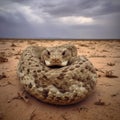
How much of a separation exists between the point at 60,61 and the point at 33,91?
104cm

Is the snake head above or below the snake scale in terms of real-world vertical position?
above

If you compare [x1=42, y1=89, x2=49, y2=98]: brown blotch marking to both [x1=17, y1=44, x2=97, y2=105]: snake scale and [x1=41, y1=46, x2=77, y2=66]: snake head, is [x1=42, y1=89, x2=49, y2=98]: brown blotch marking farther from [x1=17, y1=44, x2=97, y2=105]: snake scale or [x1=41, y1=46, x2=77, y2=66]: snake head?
[x1=41, y1=46, x2=77, y2=66]: snake head

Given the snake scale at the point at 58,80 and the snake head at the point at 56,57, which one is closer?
the snake scale at the point at 58,80

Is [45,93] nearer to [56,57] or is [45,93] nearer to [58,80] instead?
[58,80]

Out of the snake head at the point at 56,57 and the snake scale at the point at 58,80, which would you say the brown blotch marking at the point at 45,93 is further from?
the snake head at the point at 56,57

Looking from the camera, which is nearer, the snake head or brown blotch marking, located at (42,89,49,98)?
brown blotch marking, located at (42,89,49,98)

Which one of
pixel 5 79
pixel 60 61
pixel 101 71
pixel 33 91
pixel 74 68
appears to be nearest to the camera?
pixel 33 91

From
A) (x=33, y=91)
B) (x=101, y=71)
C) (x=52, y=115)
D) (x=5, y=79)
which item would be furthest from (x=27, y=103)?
(x=101, y=71)

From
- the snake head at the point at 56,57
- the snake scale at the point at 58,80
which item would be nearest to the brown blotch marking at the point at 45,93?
the snake scale at the point at 58,80

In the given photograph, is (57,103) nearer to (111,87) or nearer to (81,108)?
(81,108)

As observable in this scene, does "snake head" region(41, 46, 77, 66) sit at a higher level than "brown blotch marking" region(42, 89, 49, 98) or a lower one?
higher

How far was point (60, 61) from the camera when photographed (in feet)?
13.0

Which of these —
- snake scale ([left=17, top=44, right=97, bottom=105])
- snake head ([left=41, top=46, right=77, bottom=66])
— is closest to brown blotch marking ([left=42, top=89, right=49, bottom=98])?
snake scale ([left=17, top=44, right=97, bottom=105])

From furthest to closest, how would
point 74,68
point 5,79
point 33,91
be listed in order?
point 5,79 < point 74,68 < point 33,91
